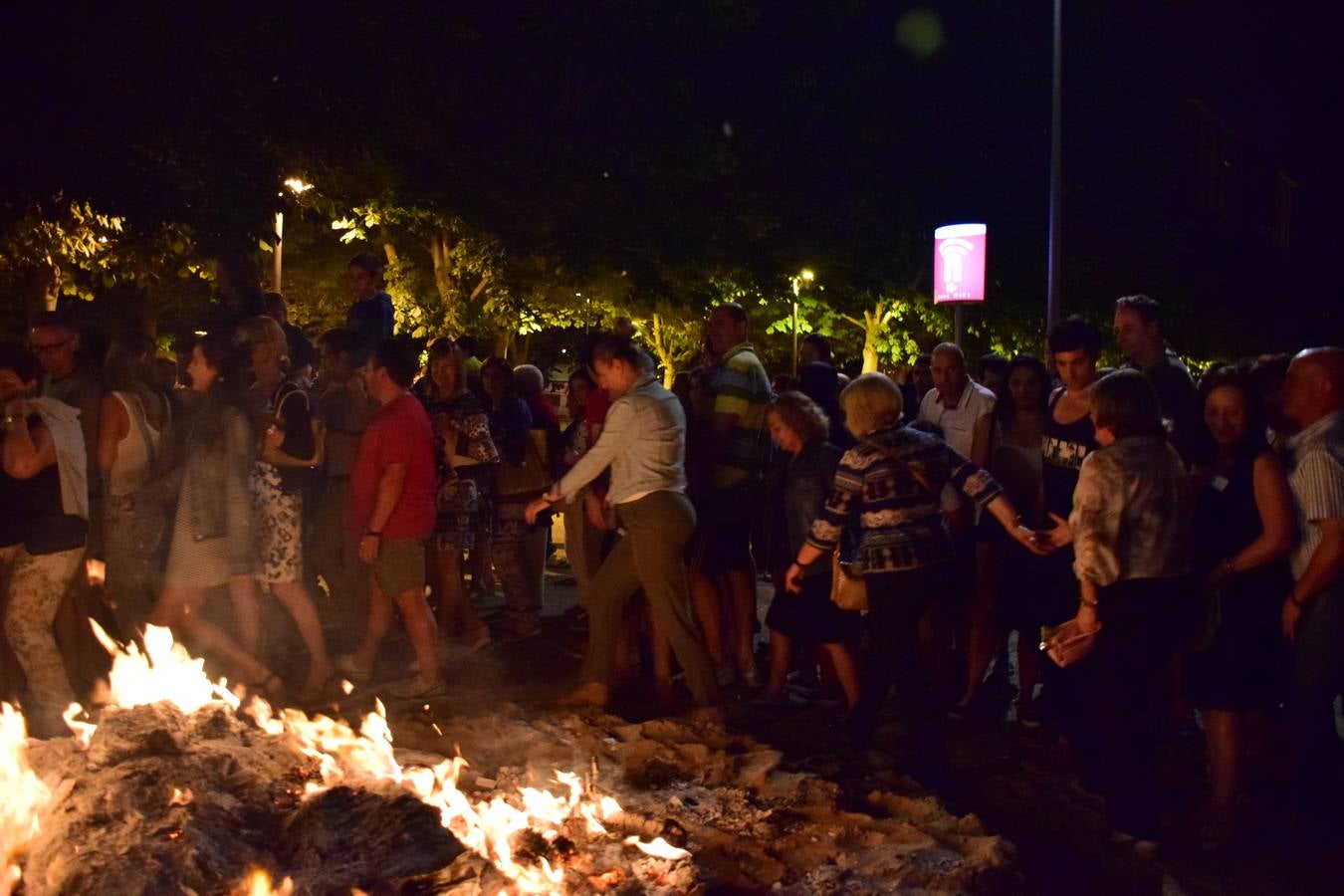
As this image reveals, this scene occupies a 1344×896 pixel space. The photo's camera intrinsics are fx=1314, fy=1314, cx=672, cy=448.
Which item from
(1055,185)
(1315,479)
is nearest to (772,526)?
(1315,479)

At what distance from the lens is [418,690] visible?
7734mm

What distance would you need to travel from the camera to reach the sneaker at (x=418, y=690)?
25.2 feet

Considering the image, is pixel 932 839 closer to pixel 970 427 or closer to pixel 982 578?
pixel 982 578

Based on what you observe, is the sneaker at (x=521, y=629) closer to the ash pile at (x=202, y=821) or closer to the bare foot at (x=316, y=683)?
the bare foot at (x=316, y=683)

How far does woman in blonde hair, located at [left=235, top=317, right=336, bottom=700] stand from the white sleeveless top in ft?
1.99

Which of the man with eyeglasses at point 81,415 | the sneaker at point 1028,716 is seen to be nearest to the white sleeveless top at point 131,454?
the man with eyeglasses at point 81,415

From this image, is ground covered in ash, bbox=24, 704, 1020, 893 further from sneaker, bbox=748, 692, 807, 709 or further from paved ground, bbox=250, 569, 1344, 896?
sneaker, bbox=748, 692, 807, 709

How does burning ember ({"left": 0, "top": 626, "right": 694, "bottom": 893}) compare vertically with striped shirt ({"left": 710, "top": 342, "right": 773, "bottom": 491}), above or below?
below

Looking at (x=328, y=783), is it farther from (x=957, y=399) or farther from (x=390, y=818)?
(x=957, y=399)

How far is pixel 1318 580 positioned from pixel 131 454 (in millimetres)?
6071

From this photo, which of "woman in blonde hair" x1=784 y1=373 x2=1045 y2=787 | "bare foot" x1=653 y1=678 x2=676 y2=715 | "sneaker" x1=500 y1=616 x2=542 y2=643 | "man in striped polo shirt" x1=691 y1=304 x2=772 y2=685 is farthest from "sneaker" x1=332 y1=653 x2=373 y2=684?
"woman in blonde hair" x1=784 y1=373 x2=1045 y2=787

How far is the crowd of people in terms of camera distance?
545 centimetres

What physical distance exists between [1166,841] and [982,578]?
2.15 m

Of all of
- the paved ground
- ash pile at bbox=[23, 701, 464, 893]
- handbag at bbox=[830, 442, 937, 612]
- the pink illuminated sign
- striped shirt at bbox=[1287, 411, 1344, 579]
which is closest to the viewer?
ash pile at bbox=[23, 701, 464, 893]
